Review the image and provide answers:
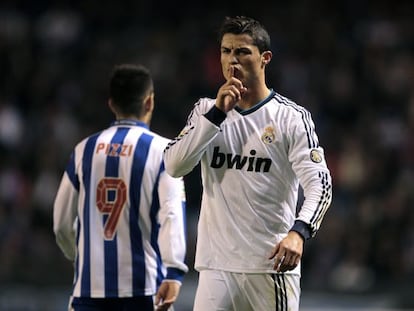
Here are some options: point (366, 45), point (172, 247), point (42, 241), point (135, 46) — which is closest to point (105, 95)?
point (135, 46)

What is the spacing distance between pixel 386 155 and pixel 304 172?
24.6 feet

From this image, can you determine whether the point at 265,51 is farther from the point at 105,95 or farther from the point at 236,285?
the point at 105,95

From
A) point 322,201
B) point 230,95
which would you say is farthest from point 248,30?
point 322,201

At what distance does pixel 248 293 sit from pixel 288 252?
1.55 ft

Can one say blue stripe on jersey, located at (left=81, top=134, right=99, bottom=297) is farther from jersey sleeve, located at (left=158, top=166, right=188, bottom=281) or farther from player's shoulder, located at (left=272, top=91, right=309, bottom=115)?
player's shoulder, located at (left=272, top=91, right=309, bottom=115)

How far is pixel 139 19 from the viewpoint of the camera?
1582 centimetres

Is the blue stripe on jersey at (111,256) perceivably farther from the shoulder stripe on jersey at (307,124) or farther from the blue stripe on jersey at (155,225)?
the shoulder stripe on jersey at (307,124)

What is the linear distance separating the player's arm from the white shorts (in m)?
0.62

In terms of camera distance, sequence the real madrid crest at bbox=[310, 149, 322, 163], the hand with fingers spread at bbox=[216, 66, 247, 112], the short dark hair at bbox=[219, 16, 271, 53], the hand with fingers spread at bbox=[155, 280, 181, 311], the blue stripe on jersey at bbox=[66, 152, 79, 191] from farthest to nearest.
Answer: the blue stripe on jersey at bbox=[66, 152, 79, 191], the hand with fingers spread at bbox=[155, 280, 181, 311], the short dark hair at bbox=[219, 16, 271, 53], the real madrid crest at bbox=[310, 149, 322, 163], the hand with fingers spread at bbox=[216, 66, 247, 112]

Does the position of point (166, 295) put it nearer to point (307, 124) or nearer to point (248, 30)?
point (307, 124)

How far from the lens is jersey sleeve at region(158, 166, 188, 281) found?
235 inches

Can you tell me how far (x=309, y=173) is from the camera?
5.16 meters

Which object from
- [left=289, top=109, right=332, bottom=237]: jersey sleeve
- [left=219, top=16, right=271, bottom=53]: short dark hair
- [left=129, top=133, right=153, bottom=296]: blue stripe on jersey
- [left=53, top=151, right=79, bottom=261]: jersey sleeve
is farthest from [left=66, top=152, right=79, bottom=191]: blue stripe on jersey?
[left=289, top=109, right=332, bottom=237]: jersey sleeve

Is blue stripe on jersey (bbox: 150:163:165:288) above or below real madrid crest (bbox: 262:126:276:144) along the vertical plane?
below
